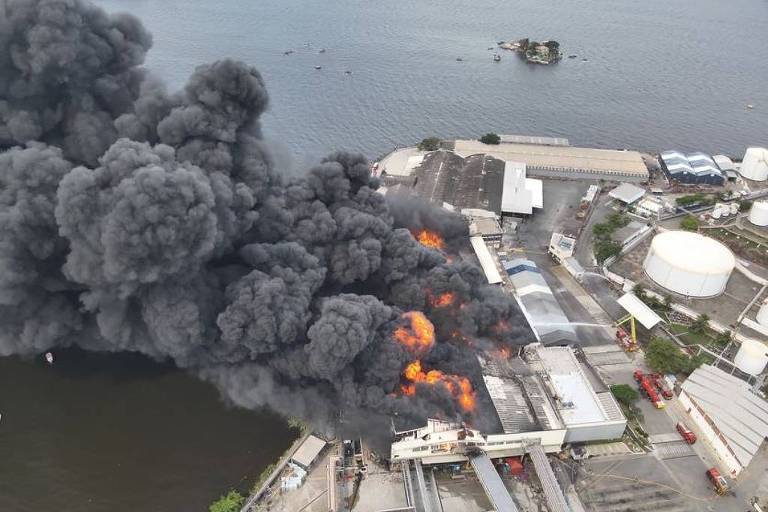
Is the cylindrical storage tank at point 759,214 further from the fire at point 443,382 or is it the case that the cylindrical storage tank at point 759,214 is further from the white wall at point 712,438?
the fire at point 443,382

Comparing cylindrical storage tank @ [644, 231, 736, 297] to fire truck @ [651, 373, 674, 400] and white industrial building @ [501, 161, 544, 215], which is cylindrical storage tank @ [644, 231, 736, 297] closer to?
fire truck @ [651, 373, 674, 400]

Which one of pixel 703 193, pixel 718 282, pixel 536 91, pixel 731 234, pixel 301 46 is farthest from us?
pixel 301 46

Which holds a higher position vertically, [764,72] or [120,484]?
[764,72]

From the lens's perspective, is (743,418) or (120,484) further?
(743,418)

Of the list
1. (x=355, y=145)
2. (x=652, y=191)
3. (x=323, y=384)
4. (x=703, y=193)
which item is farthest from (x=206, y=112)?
(x=703, y=193)

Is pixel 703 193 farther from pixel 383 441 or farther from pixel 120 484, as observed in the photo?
pixel 120 484

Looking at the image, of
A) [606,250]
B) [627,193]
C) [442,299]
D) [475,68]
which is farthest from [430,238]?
[475,68]

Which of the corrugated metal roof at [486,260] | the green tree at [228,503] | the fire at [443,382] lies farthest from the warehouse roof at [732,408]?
the green tree at [228,503]
